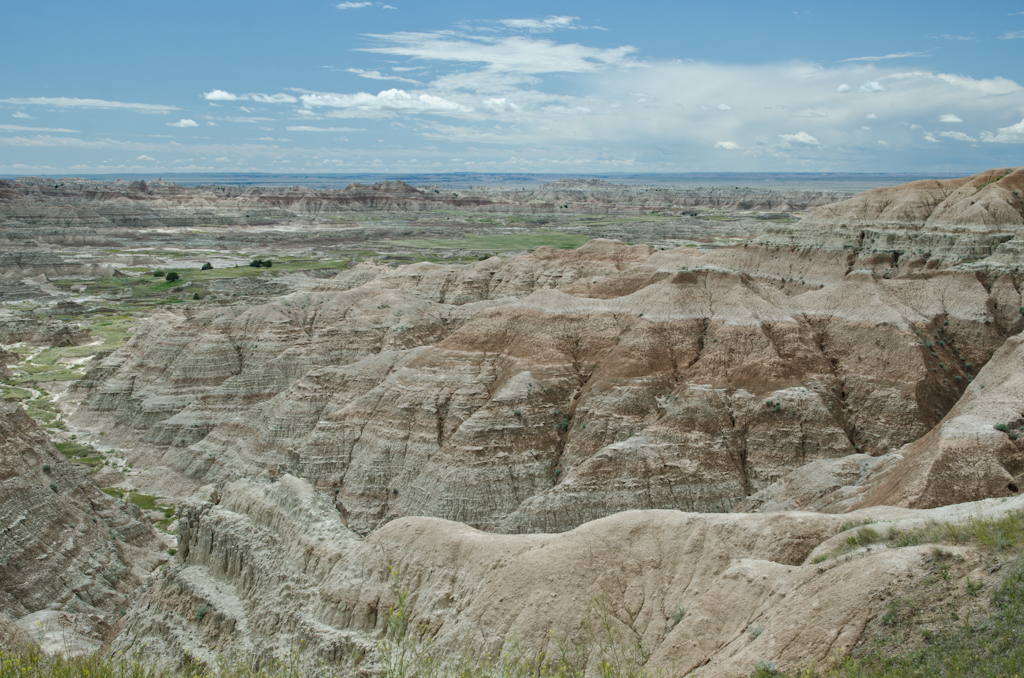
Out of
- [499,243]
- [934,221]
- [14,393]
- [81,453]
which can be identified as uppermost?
[934,221]

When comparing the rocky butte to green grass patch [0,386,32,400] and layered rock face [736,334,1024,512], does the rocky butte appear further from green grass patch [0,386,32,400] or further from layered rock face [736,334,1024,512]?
green grass patch [0,386,32,400]

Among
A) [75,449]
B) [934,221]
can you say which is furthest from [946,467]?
[75,449]

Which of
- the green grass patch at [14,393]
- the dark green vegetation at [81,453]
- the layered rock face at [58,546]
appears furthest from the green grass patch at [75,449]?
the layered rock face at [58,546]

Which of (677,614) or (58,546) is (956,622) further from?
(58,546)

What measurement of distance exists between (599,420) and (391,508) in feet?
40.6

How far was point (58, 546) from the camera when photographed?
29172 mm

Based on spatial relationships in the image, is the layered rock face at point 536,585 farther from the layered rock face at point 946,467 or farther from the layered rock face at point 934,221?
the layered rock face at point 934,221

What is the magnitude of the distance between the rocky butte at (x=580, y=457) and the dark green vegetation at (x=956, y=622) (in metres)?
0.22

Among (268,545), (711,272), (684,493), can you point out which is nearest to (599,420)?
(684,493)

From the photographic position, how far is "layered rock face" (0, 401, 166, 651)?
88.2 feet

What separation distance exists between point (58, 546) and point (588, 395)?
26550 millimetres

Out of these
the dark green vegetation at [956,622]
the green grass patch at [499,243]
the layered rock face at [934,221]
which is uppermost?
the layered rock face at [934,221]

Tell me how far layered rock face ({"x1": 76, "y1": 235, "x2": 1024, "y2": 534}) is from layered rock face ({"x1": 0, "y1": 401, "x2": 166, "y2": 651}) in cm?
845

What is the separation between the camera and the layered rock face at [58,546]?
26891 millimetres
